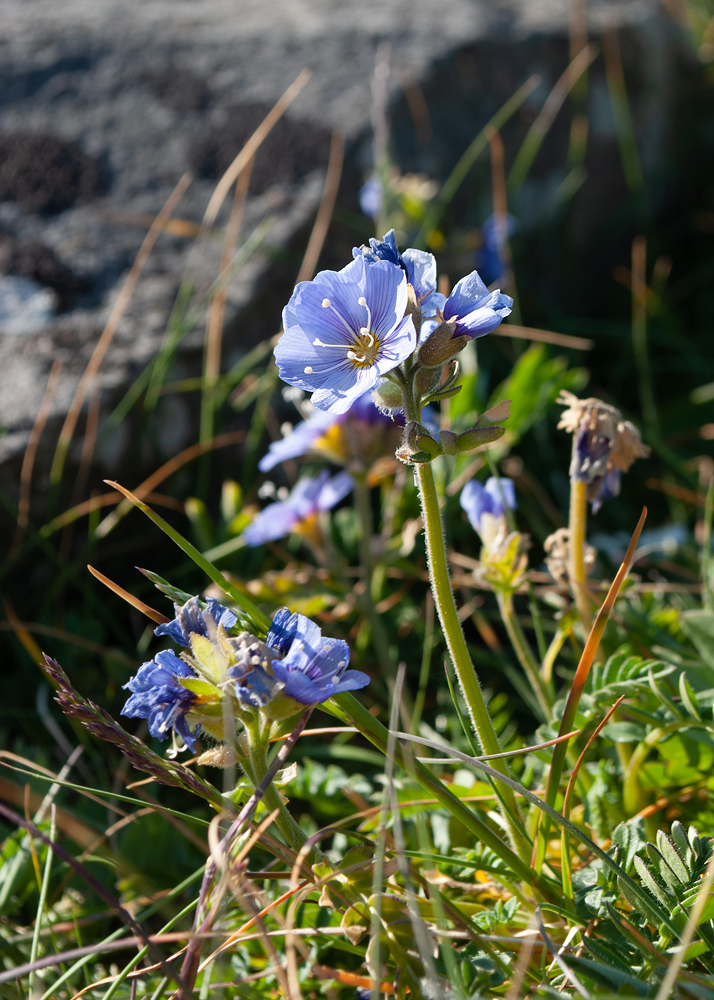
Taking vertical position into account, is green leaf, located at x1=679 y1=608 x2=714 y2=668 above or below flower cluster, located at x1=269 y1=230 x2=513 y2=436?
below

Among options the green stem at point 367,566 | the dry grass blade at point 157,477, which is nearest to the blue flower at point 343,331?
the green stem at point 367,566

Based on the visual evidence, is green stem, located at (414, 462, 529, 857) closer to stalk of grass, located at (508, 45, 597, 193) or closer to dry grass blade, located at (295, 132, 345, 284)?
dry grass blade, located at (295, 132, 345, 284)

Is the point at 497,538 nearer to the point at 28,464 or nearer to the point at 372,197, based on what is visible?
the point at 28,464

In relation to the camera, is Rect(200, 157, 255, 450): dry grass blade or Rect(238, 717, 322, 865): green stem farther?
Rect(200, 157, 255, 450): dry grass blade

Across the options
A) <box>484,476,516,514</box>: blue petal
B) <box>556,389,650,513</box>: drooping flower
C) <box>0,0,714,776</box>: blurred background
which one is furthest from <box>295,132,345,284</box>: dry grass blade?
<box>556,389,650,513</box>: drooping flower

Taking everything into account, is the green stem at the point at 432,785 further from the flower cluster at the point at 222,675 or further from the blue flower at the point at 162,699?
the blue flower at the point at 162,699

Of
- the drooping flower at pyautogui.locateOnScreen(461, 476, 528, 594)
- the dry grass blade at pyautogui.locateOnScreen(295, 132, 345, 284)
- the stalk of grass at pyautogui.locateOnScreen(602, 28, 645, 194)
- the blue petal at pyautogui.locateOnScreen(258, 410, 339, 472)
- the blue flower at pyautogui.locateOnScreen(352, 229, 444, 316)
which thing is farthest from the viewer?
the stalk of grass at pyautogui.locateOnScreen(602, 28, 645, 194)

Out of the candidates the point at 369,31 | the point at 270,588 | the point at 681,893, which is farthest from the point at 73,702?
the point at 369,31
